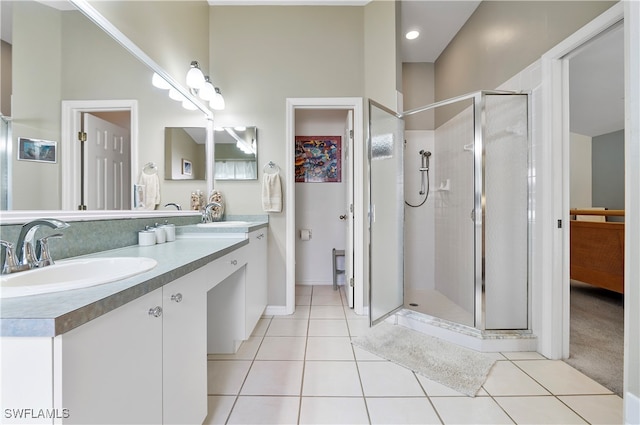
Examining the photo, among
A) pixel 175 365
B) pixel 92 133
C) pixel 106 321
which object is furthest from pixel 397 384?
pixel 92 133

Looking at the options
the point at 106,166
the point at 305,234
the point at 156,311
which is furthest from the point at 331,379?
the point at 305,234

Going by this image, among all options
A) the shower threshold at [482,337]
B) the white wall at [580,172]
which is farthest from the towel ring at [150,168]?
the white wall at [580,172]

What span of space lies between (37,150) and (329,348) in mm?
1834

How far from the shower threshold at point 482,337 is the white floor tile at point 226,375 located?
4.46 feet

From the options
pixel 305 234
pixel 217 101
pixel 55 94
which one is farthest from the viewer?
pixel 305 234

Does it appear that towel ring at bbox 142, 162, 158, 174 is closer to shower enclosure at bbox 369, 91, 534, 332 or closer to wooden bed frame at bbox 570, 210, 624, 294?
shower enclosure at bbox 369, 91, 534, 332

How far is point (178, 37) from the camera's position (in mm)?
1945

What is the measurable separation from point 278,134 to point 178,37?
1.01m

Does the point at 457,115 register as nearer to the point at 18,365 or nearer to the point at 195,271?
the point at 195,271

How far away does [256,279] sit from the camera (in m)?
1.99

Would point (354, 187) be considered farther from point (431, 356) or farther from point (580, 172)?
point (580, 172)

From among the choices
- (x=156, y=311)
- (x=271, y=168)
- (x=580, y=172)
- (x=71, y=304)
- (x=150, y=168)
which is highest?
(x=580, y=172)
